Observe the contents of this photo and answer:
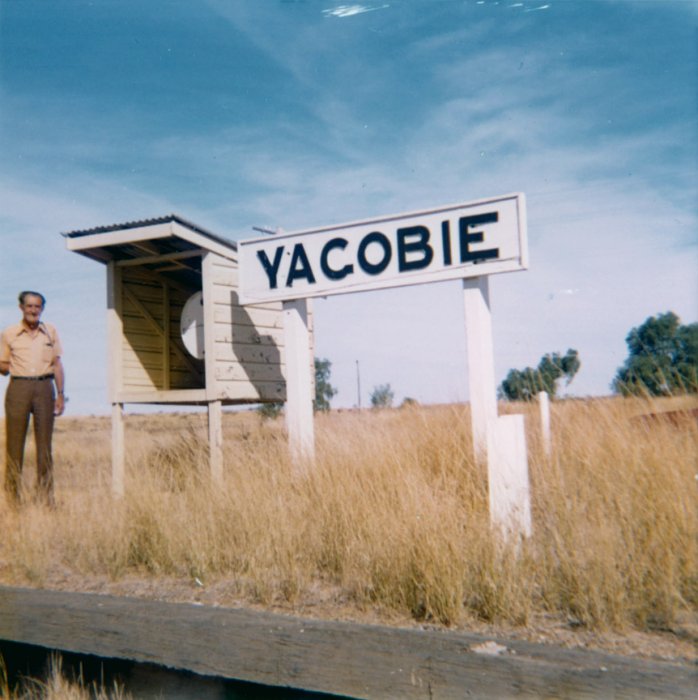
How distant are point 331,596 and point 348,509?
736 mm

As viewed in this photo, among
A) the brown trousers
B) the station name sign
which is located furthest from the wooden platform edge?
the brown trousers

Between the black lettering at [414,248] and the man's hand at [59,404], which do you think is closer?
the black lettering at [414,248]

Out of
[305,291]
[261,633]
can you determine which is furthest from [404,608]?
[305,291]

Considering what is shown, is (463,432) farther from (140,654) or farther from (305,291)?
(140,654)

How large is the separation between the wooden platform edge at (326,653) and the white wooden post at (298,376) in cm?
258

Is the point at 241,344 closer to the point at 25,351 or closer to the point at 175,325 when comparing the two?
the point at 175,325

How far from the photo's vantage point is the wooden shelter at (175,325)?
7.83 metres

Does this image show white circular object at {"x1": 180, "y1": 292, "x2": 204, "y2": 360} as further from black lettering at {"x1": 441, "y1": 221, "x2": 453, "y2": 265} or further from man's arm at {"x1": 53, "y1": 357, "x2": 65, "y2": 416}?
black lettering at {"x1": 441, "y1": 221, "x2": 453, "y2": 265}

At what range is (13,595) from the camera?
4555 mm

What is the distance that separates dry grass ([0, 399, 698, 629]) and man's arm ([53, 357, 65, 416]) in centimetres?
115

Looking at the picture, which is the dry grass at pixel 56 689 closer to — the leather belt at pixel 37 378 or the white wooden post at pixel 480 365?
the white wooden post at pixel 480 365

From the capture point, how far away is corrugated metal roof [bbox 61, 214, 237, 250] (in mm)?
7738

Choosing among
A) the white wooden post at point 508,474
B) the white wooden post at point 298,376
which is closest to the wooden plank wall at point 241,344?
the white wooden post at point 298,376

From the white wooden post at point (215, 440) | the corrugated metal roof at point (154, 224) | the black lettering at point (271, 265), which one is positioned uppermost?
the corrugated metal roof at point (154, 224)
